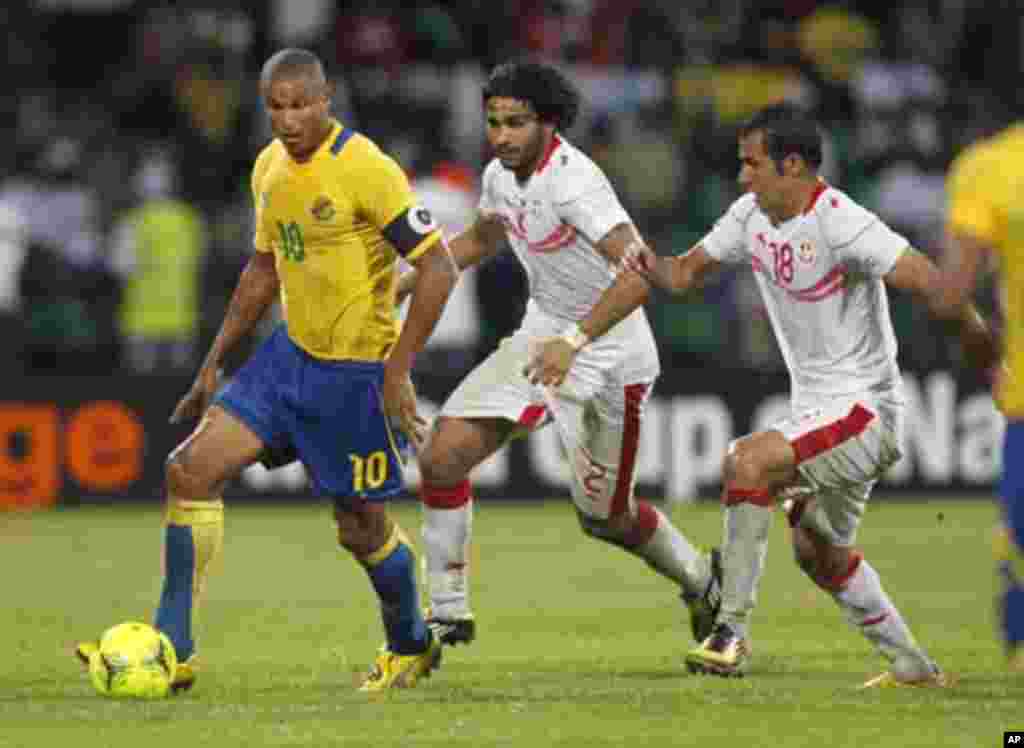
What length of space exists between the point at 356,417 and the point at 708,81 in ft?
45.1

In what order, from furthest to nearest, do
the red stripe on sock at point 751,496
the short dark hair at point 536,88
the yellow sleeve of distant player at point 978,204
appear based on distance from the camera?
the short dark hair at point 536,88
the red stripe on sock at point 751,496
the yellow sleeve of distant player at point 978,204

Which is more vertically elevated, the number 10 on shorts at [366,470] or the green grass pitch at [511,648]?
the number 10 on shorts at [366,470]

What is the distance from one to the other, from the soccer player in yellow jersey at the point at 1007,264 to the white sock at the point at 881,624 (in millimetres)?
2698

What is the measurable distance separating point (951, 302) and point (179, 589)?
Answer: 3.41 m

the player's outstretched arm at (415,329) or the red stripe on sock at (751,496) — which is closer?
the player's outstretched arm at (415,329)

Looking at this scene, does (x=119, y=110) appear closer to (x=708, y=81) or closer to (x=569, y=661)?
(x=708, y=81)

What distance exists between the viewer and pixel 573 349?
1014 centimetres

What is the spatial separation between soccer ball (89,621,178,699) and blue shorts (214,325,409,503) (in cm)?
80

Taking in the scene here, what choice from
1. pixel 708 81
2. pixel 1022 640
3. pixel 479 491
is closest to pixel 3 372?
pixel 479 491

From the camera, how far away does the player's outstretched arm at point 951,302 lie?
7438 millimetres

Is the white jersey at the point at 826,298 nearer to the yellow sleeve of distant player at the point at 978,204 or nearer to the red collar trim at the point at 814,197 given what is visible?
the red collar trim at the point at 814,197

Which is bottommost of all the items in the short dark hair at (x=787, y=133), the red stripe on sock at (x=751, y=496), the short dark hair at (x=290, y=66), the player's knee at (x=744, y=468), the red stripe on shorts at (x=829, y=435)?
the red stripe on sock at (x=751, y=496)

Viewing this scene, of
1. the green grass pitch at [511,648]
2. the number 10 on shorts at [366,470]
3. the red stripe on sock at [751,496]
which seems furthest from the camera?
the red stripe on sock at [751,496]

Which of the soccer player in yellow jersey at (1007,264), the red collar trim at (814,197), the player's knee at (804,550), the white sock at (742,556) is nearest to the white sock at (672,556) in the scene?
the white sock at (742,556)
